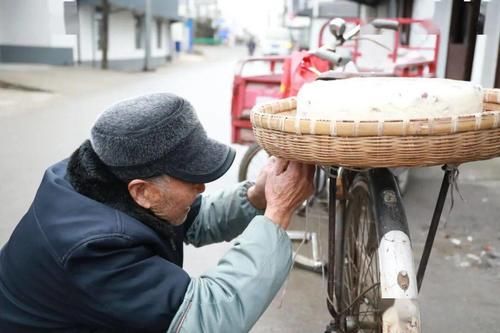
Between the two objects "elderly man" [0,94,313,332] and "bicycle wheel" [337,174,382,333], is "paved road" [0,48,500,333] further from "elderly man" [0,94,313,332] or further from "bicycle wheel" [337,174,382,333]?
"elderly man" [0,94,313,332]

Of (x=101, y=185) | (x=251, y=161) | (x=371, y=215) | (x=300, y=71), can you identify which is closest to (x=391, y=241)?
(x=371, y=215)

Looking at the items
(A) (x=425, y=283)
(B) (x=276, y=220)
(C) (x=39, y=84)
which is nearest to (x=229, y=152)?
(B) (x=276, y=220)

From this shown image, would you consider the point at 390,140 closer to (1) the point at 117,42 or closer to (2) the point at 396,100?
(2) the point at 396,100

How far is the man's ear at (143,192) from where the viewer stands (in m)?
1.35

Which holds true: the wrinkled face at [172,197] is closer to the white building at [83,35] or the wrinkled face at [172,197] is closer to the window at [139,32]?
the white building at [83,35]

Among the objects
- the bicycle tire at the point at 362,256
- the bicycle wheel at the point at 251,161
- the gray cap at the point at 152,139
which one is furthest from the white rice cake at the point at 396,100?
the bicycle wheel at the point at 251,161

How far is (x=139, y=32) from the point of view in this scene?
26.1 m

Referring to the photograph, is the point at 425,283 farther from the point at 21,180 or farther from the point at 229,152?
the point at 21,180

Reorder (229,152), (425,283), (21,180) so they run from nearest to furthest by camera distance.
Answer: (229,152), (425,283), (21,180)

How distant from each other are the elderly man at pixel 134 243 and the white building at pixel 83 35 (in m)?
11.8

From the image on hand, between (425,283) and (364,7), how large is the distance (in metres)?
14.3

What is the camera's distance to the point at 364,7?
16172mm

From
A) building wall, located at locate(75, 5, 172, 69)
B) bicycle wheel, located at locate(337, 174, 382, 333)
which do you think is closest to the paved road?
bicycle wheel, located at locate(337, 174, 382, 333)

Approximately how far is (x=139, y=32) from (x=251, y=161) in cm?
2313
